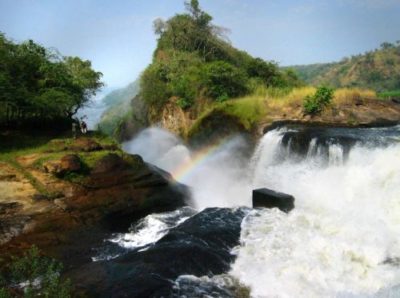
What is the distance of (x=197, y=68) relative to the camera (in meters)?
31.6

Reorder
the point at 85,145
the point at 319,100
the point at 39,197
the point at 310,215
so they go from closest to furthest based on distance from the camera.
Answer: the point at 310,215 → the point at 39,197 → the point at 85,145 → the point at 319,100

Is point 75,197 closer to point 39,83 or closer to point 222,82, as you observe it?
point 39,83

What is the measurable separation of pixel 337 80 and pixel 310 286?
371 feet

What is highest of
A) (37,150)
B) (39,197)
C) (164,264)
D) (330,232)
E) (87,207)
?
(37,150)

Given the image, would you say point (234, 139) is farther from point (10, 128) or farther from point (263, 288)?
point (263, 288)

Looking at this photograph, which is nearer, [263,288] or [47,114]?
[263,288]

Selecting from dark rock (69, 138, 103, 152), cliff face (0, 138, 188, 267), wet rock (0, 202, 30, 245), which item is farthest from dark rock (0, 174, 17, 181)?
dark rock (69, 138, 103, 152)

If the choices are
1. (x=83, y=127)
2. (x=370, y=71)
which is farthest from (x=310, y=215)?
(x=370, y=71)

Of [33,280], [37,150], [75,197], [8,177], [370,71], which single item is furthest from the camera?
[370,71]

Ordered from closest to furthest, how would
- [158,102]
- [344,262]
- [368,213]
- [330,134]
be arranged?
[344,262] < [368,213] < [330,134] < [158,102]

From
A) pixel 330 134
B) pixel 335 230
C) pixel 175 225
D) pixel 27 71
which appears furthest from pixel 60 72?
pixel 335 230

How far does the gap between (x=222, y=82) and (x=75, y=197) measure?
17.7 meters

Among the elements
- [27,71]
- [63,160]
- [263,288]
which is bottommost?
[263,288]

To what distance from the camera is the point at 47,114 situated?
69.7ft
